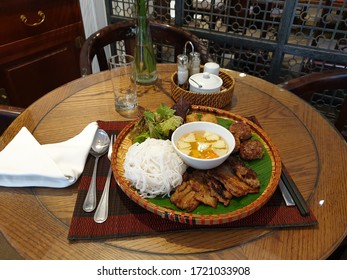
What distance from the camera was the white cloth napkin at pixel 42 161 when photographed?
734 millimetres

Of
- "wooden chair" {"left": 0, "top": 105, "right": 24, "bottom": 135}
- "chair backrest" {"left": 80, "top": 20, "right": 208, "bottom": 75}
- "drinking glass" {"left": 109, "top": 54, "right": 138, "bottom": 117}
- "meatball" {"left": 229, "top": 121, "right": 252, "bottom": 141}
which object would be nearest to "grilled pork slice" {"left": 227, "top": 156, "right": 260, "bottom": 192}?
"meatball" {"left": 229, "top": 121, "right": 252, "bottom": 141}

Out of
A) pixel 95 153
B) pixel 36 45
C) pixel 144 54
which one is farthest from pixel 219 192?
pixel 36 45

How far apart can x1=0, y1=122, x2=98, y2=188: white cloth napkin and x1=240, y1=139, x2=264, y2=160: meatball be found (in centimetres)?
46

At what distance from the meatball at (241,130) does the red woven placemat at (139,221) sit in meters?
0.20

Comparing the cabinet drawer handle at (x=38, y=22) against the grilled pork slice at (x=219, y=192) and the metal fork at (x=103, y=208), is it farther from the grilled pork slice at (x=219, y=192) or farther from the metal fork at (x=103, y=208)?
the grilled pork slice at (x=219, y=192)

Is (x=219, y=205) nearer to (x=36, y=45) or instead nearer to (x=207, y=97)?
(x=207, y=97)

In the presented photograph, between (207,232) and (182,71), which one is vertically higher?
(182,71)

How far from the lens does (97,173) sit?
2.59 feet

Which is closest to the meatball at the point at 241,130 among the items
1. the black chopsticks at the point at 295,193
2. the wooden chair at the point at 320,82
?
the black chopsticks at the point at 295,193

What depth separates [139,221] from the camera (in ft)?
2.17

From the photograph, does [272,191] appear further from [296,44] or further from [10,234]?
[296,44]

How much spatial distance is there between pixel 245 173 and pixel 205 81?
0.47 m
